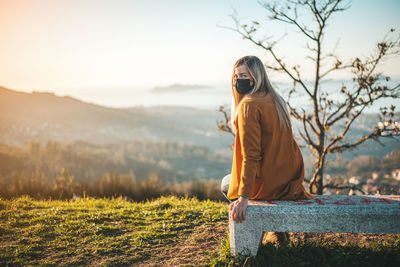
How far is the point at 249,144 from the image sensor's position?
261cm

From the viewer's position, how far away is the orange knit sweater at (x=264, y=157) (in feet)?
8.55

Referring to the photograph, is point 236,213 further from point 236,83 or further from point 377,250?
point 377,250

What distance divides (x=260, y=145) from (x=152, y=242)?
224 cm

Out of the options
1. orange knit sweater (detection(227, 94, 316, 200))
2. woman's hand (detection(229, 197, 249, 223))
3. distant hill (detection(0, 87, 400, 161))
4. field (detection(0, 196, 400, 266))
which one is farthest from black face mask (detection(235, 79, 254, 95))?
distant hill (detection(0, 87, 400, 161))

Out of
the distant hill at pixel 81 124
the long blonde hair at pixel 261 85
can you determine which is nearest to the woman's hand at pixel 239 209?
the long blonde hair at pixel 261 85

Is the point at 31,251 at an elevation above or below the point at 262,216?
below

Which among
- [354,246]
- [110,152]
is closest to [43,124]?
[110,152]

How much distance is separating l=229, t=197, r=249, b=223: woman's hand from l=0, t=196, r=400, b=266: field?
510 mm

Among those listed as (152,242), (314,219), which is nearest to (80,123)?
(152,242)

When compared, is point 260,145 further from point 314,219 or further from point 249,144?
point 314,219

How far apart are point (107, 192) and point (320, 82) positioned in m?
8.32

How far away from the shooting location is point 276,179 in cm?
285

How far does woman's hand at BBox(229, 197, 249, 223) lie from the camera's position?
2605mm

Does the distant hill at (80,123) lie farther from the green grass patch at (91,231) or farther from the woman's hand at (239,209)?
the woman's hand at (239,209)
